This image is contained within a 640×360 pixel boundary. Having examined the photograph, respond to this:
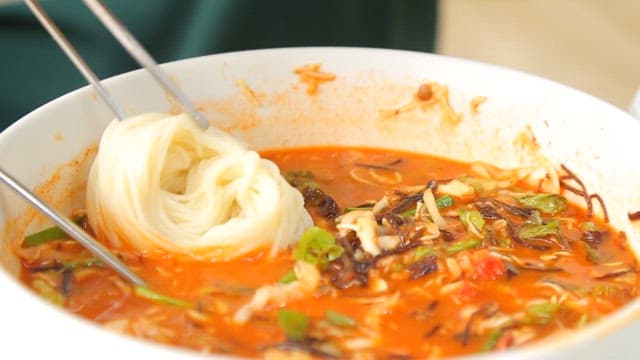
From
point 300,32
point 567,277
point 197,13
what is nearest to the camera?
point 567,277

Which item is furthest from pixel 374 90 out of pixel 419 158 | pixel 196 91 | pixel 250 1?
pixel 250 1

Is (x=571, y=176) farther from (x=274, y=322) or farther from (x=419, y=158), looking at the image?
(x=274, y=322)

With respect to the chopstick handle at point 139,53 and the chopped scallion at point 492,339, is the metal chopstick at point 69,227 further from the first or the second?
the chopped scallion at point 492,339

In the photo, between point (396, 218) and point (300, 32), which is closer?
point (396, 218)

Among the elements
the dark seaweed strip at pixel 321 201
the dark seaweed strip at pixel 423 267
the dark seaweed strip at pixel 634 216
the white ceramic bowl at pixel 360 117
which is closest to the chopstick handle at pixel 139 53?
the white ceramic bowl at pixel 360 117

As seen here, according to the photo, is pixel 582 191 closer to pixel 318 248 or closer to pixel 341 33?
pixel 318 248

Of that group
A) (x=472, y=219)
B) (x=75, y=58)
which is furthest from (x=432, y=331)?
(x=75, y=58)

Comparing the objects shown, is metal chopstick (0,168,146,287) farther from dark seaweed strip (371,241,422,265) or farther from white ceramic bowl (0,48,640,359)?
dark seaweed strip (371,241,422,265)
